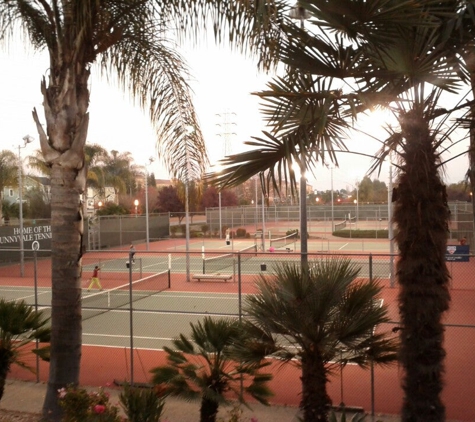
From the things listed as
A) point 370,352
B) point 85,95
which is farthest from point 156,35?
point 370,352

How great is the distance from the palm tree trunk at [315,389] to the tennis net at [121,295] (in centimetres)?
1020

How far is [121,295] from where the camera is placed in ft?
61.5

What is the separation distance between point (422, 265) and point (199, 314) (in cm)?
1015

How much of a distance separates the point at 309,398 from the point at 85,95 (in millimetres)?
4243

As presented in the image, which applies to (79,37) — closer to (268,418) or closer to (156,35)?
(156,35)

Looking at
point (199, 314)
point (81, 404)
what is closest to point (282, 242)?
point (199, 314)

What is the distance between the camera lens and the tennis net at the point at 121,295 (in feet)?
54.4

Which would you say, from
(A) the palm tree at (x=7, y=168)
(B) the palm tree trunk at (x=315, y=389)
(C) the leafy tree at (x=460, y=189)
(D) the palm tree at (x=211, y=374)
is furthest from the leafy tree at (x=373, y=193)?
(B) the palm tree trunk at (x=315, y=389)

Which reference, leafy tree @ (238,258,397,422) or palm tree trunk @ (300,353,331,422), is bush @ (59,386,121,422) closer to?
leafy tree @ (238,258,397,422)

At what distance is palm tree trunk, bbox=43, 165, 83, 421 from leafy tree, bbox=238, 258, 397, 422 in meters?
2.33

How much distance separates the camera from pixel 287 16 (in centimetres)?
646

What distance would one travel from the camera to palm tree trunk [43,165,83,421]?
634 centimetres

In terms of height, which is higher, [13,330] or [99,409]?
[13,330]

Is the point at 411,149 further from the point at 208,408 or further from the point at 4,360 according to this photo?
the point at 4,360
